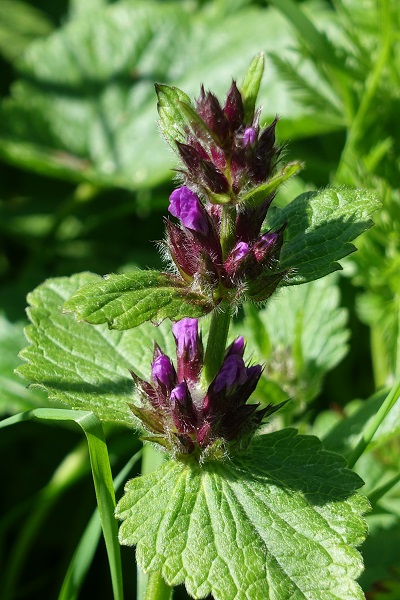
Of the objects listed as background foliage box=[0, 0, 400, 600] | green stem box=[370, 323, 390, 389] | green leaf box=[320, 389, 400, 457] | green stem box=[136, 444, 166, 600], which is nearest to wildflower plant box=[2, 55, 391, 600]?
green stem box=[136, 444, 166, 600]

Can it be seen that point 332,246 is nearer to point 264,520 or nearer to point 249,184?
point 249,184

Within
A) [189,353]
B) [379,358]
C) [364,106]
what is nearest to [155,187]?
[364,106]

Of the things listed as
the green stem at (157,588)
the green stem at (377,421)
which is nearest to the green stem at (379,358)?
the green stem at (377,421)

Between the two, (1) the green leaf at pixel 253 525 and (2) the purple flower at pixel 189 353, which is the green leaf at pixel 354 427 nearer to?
(1) the green leaf at pixel 253 525

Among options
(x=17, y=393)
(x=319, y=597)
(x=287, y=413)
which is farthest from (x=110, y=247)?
(x=319, y=597)

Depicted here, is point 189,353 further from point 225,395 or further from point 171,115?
point 171,115

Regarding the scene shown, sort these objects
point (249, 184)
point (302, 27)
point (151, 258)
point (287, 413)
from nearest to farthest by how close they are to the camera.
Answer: point (249, 184)
point (287, 413)
point (302, 27)
point (151, 258)
